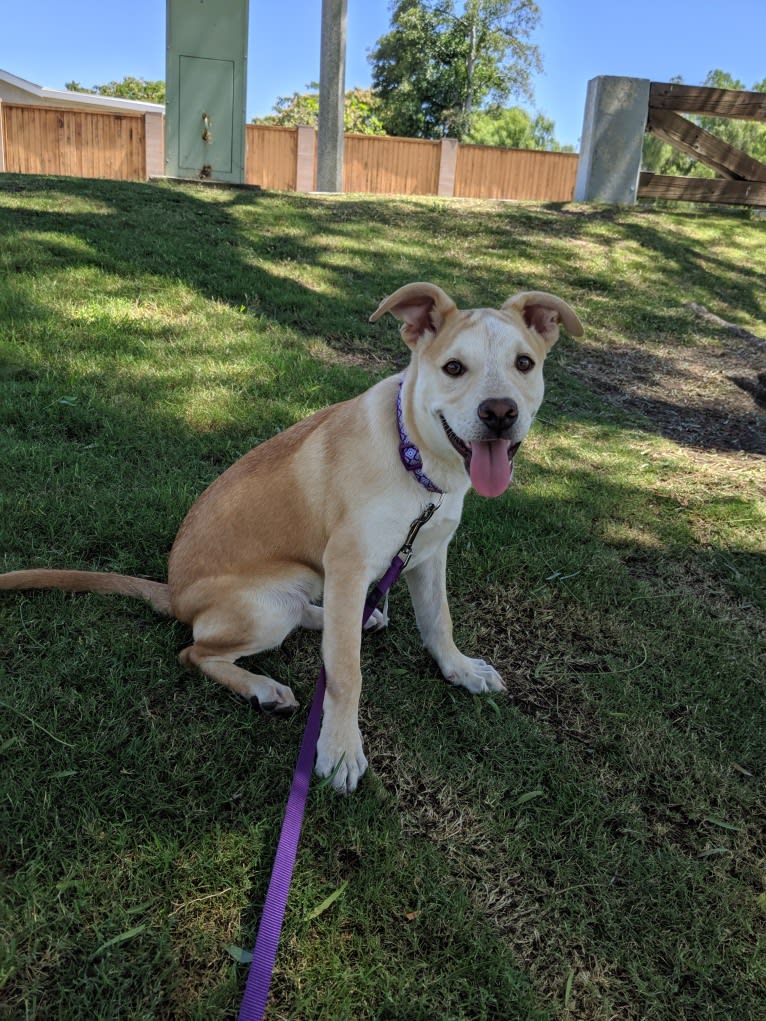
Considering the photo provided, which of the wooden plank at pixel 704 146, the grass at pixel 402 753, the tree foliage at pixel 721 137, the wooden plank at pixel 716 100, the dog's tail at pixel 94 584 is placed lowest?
the grass at pixel 402 753

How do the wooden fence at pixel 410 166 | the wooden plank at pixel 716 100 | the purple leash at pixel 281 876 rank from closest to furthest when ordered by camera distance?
the purple leash at pixel 281 876 < the wooden plank at pixel 716 100 < the wooden fence at pixel 410 166

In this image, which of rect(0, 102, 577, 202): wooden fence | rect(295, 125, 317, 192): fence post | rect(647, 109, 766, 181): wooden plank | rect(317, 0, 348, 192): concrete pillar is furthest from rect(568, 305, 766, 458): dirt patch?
rect(295, 125, 317, 192): fence post

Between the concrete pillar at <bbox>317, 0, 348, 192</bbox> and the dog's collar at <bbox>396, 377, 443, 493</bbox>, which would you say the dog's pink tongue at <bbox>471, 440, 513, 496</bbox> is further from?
the concrete pillar at <bbox>317, 0, 348, 192</bbox>

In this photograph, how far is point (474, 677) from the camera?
10.3ft

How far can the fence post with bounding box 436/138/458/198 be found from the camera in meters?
27.2

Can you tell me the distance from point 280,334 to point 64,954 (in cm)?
570

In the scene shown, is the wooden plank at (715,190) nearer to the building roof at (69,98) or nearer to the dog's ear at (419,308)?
the dog's ear at (419,308)

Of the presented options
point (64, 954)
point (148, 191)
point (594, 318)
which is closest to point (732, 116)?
point (594, 318)

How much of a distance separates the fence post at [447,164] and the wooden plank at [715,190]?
51.5ft

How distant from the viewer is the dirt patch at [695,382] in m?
6.48

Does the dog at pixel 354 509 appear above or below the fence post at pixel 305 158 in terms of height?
below

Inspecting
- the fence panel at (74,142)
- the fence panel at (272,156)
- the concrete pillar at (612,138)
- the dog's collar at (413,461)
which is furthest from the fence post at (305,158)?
the dog's collar at (413,461)

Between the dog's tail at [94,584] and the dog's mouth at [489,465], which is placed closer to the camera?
the dog's mouth at [489,465]

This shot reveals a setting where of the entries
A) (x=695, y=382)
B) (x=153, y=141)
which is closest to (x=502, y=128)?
(x=153, y=141)
